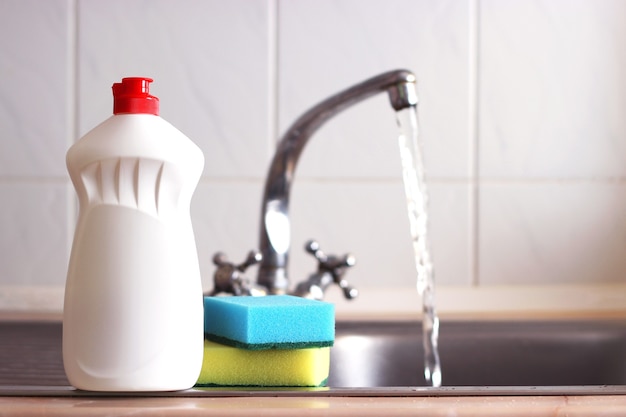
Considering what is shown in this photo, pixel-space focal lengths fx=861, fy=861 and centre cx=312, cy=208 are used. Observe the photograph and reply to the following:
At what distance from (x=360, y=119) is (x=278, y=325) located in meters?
0.69

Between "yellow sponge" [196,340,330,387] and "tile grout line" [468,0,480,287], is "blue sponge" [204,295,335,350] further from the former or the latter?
"tile grout line" [468,0,480,287]

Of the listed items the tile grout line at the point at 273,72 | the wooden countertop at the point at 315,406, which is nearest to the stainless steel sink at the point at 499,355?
the tile grout line at the point at 273,72

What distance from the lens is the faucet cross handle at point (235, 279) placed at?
2.98ft

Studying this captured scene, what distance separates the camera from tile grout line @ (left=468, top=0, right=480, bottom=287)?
122 centimetres

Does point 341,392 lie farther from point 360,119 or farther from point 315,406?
point 360,119

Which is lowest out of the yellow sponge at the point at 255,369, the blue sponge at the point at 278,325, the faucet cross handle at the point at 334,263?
the yellow sponge at the point at 255,369


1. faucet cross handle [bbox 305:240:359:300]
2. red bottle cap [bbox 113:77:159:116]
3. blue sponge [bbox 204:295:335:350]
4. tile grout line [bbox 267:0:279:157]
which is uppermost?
tile grout line [bbox 267:0:279:157]

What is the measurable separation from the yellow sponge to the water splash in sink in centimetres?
30

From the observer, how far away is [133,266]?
52 cm

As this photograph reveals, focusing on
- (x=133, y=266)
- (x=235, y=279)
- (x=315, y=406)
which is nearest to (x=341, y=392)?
(x=315, y=406)

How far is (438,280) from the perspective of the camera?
123cm

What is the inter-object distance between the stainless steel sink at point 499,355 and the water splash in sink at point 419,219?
64mm

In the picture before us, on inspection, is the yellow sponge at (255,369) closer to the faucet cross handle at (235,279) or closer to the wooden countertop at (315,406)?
the wooden countertop at (315,406)

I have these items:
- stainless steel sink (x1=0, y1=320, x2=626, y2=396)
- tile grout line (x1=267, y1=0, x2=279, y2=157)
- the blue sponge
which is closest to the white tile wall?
tile grout line (x1=267, y1=0, x2=279, y2=157)
